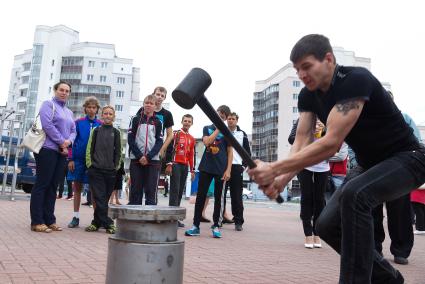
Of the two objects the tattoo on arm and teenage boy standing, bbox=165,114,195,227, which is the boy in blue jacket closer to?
teenage boy standing, bbox=165,114,195,227

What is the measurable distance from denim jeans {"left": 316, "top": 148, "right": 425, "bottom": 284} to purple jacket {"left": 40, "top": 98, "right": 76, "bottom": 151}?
14.4 feet

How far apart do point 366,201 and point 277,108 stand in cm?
9001

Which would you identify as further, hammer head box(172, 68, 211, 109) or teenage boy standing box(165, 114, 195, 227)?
teenage boy standing box(165, 114, 195, 227)

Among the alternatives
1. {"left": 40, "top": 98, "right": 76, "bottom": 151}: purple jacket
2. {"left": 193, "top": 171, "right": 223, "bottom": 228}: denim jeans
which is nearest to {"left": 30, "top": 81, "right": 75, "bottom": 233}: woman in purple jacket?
{"left": 40, "top": 98, "right": 76, "bottom": 151}: purple jacket

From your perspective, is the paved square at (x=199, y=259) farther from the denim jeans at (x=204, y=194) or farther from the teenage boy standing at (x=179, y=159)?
the teenage boy standing at (x=179, y=159)

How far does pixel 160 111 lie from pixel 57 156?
1.74 m

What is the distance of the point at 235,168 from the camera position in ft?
28.1

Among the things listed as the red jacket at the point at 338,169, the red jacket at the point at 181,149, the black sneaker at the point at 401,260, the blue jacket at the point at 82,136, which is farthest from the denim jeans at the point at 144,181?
the black sneaker at the point at 401,260

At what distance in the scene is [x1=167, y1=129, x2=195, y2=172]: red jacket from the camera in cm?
777

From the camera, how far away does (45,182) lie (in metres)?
6.30

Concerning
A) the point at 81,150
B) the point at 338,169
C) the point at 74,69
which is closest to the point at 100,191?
the point at 81,150

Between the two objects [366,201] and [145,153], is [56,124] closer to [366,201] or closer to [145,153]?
[145,153]

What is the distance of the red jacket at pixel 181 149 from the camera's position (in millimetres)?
7766

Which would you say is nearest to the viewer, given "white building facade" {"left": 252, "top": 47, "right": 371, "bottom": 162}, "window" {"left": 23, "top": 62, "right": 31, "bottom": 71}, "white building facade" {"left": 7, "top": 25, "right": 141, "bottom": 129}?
"white building facade" {"left": 252, "top": 47, "right": 371, "bottom": 162}
